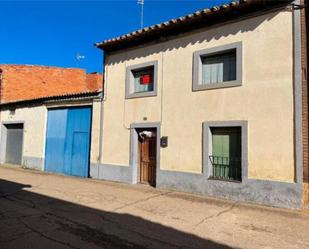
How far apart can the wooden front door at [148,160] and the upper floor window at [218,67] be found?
2.65m

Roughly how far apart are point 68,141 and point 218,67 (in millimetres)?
7478

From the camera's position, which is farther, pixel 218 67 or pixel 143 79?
pixel 143 79

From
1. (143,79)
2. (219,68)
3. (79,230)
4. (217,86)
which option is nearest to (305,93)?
(217,86)

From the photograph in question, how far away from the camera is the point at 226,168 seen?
346 inches

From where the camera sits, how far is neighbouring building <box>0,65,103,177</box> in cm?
1276

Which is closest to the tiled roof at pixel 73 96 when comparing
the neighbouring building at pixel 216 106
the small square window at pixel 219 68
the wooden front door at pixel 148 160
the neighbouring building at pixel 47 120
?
the neighbouring building at pixel 47 120

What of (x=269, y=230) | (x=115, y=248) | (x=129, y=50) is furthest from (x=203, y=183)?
(x=129, y=50)

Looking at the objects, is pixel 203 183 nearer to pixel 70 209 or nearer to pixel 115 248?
pixel 70 209

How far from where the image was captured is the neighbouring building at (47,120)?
502 inches

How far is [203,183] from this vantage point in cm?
895

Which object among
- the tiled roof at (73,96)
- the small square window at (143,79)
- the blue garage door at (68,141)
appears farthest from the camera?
the blue garage door at (68,141)

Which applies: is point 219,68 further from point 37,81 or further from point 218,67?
point 37,81

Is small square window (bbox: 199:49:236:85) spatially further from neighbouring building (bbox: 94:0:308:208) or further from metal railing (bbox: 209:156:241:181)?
metal railing (bbox: 209:156:241:181)

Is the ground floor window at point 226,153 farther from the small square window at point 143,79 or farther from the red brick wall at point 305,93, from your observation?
the small square window at point 143,79
